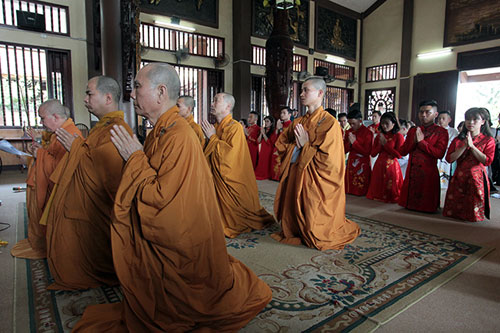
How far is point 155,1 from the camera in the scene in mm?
8492

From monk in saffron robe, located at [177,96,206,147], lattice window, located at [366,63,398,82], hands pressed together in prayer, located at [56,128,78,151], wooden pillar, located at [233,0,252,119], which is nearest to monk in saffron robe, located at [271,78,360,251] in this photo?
monk in saffron robe, located at [177,96,206,147]

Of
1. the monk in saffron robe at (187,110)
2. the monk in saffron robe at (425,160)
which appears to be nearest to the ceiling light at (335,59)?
the monk in saffron robe at (425,160)

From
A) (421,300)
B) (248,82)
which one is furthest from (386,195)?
(248,82)

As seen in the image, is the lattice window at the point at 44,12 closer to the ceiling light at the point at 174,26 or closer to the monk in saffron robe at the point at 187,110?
the ceiling light at the point at 174,26

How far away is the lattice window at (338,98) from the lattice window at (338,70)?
0.51m

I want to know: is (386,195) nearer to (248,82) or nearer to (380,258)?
(380,258)

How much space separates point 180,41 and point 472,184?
802 centimetres

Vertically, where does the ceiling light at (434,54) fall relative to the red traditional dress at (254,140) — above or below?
above

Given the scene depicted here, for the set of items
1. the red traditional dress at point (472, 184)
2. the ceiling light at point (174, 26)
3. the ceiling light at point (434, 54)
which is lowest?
the red traditional dress at point (472, 184)

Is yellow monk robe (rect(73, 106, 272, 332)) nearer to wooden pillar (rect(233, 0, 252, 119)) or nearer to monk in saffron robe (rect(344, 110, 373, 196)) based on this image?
monk in saffron robe (rect(344, 110, 373, 196))

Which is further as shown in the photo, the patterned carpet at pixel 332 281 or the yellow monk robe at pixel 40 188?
the yellow monk robe at pixel 40 188

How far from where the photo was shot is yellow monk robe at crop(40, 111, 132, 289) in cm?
216

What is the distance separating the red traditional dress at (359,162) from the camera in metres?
5.45

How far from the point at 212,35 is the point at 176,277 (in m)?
9.29
